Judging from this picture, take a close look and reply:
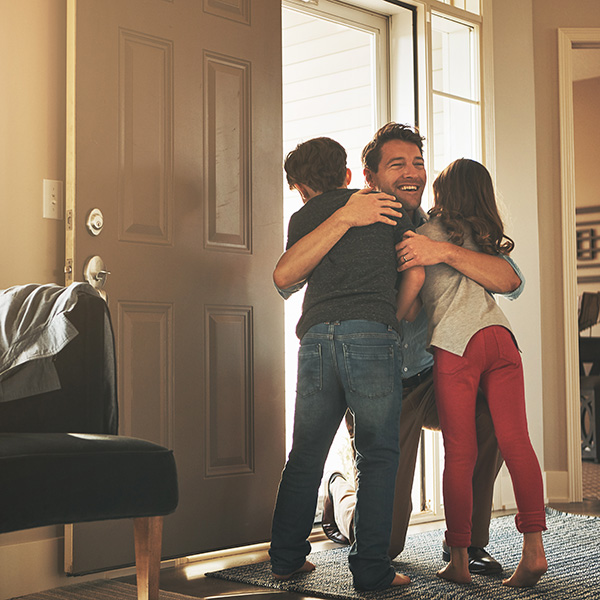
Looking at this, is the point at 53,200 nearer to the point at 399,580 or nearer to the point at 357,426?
the point at 357,426

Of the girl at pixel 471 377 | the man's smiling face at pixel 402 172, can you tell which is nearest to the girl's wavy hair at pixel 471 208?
the girl at pixel 471 377

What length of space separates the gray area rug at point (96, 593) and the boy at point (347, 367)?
41 centimetres

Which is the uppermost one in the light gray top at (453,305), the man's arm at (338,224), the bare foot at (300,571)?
the man's arm at (338,224)

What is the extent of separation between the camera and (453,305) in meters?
2.47

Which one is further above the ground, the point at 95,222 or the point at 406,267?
the point at 95,222

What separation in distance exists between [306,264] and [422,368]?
24.4 inches

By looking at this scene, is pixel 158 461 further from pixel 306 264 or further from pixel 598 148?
pixel 598 148

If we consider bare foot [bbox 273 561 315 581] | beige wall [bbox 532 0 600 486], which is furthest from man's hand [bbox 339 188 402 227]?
beige wall [bbox 532 0 600 486]

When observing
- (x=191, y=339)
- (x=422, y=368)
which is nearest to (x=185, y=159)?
(x=191, y=339)

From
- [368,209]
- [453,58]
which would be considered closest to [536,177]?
[453,58]

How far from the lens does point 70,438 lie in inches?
71.1

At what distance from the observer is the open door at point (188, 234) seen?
8.20 feet

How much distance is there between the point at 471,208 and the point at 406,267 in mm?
304

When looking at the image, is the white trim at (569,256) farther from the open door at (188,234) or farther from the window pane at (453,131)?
the open door at (188,234)
